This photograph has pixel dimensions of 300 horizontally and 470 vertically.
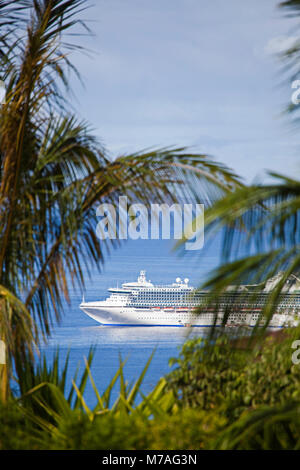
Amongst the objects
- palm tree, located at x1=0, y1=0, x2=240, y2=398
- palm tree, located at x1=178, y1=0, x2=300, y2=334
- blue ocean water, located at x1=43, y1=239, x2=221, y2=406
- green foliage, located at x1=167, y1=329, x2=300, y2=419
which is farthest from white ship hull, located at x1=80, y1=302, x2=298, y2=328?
palm tree, located at x1=178, y1=0, x2=300, y2=334

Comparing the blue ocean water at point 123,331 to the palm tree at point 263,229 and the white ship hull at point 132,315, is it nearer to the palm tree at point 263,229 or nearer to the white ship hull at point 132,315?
the white ship hull at point 132,315

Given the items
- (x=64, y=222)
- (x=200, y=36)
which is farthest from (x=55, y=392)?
(x=200, y=36)

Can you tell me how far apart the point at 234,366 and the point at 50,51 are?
1966 millimetres

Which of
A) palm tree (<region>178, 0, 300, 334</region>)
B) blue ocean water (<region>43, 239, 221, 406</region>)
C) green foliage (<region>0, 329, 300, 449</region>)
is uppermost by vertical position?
palm tree (<region>178, 0, 300, 334</region>)

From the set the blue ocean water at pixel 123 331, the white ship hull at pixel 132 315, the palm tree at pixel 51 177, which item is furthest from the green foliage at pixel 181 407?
the blue ocean water at pixel 123 331

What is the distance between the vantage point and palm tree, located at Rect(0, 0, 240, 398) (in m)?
2.87

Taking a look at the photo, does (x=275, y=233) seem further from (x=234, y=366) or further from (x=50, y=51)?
(x=50, y=51)

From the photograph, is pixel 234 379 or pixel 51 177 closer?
pixel 51 177

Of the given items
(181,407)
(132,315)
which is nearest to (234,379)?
(181,407)

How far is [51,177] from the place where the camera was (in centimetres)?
284

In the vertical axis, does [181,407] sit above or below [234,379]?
below

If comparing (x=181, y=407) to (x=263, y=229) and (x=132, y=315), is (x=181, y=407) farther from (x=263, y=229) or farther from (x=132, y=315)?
(x=132, y=315)

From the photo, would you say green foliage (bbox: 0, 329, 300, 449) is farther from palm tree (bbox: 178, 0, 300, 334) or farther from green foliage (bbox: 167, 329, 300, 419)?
palm tree (bbox: 178, 0, 300, 334)

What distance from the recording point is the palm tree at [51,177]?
9.43ft
